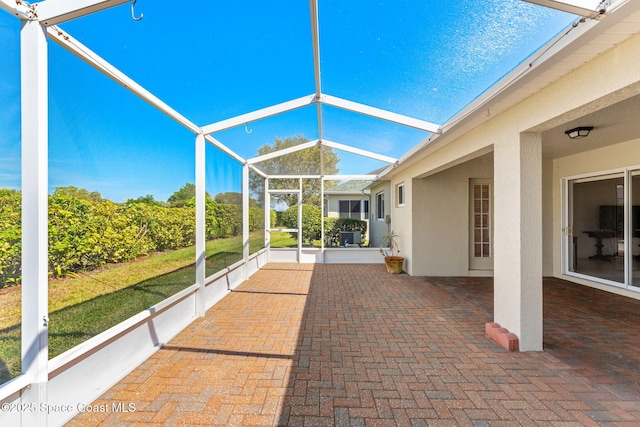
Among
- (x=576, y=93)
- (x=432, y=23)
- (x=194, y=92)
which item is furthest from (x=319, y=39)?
(x=576, y=93)

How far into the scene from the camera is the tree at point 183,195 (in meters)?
4.08

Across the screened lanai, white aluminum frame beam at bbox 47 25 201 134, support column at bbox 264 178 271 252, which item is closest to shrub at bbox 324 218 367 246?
support column at bbox 264 178 271 252

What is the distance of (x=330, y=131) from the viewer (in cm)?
617

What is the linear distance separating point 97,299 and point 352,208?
12.8m

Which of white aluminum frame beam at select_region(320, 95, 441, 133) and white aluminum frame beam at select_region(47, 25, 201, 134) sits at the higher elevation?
white aluminum frame beam at select_region(320, 95, 441, 133)

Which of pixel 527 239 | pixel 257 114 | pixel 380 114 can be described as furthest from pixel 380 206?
pixel 527 239

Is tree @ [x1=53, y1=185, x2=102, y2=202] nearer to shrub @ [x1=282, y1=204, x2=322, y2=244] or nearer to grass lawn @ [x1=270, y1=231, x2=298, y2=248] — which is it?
grass lawn @ [x1=270, y1=231, x2=298, y2=248]

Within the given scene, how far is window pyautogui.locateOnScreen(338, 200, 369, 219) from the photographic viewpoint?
1498 cm

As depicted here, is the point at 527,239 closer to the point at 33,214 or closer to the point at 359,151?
the point at 33,214

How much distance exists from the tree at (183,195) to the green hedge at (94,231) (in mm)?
80

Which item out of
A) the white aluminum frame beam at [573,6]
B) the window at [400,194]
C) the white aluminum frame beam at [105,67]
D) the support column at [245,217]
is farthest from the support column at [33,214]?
the window at [400,194]

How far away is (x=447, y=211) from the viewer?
23.3 feet

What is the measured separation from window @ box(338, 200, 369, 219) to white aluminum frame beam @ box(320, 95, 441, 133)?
34.7 feet

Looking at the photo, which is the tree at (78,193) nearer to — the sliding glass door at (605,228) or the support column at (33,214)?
the support column at (33,214)
